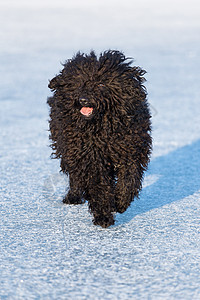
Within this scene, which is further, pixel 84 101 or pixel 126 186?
pixel 126 186

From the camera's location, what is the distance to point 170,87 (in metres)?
13.5

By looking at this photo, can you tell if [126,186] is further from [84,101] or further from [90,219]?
[84,101]

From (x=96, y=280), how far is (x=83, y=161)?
131 cm

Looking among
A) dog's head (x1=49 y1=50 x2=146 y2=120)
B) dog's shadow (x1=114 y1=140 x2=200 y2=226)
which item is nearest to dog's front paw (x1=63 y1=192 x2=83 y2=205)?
dog's shadow (x1=114 y1=140 x2=200 y2=226)

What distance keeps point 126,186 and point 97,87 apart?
0.89m

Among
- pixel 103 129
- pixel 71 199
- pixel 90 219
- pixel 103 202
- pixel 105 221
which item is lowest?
pixel 71 199

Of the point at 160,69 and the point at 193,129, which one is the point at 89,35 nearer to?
the point at 160,69

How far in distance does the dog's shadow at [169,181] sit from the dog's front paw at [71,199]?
50 cm

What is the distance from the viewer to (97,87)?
4777mm

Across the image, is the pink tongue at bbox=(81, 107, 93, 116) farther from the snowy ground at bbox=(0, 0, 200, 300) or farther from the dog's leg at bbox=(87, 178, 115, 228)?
the snowy ground at bbox=(0, 0, 200, 300)

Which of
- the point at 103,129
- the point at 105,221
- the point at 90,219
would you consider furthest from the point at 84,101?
the point at 90,219

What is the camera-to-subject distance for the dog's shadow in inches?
227

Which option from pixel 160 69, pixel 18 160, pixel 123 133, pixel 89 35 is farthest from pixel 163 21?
pixel 123 133

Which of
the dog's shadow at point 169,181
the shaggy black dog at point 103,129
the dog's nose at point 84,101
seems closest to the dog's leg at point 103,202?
the shaggy black dog at point 103,129
